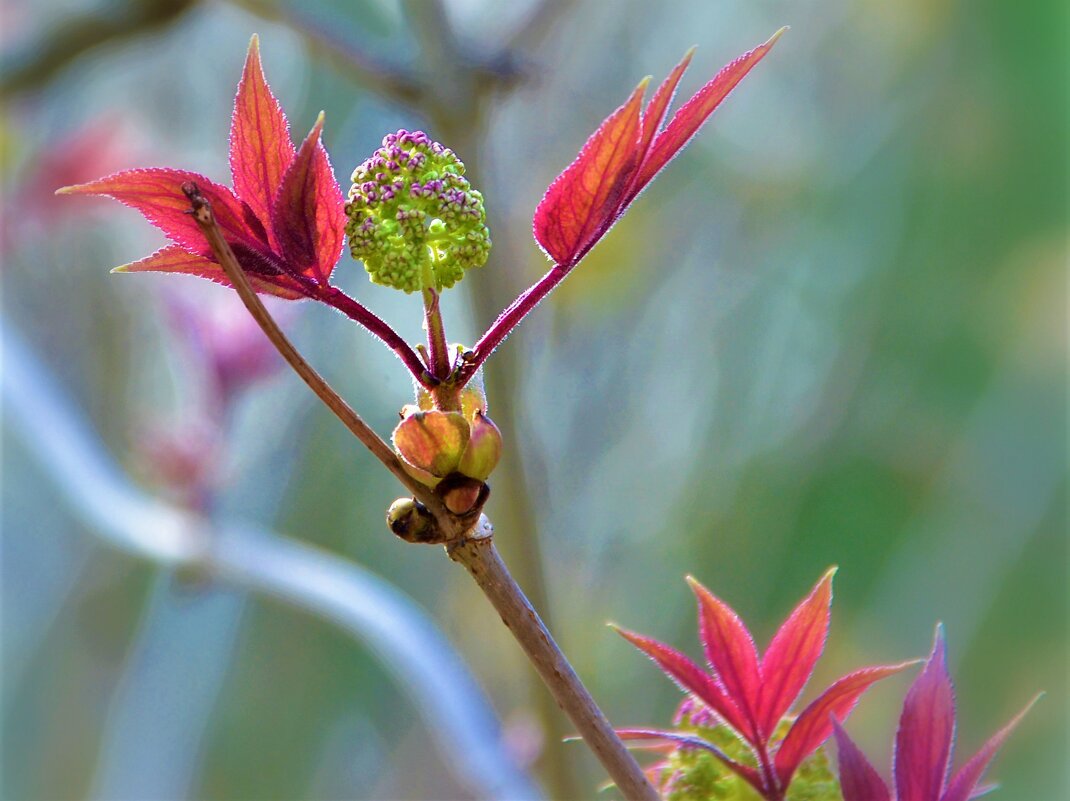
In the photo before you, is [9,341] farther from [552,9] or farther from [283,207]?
[283,207]

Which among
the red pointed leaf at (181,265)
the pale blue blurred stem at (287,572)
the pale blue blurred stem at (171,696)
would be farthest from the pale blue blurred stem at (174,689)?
the red pointed leaf at (181,265)

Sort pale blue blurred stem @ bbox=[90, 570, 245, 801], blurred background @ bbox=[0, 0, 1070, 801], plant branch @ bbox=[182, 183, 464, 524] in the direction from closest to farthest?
plant branch @ bbox=[182, 183, 464, 524] → blurred background @ bbox=[0, 0, 1070, 801] → pale blue blurred stem @ bbox=[90, 570, 245, 801]

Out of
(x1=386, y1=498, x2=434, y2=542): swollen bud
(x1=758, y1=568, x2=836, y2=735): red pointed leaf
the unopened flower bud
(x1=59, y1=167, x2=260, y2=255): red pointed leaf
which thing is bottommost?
(x1=758, y1=568, x2=836, y2=735): red pointed leaf

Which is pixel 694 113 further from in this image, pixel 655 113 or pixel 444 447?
pixel 444 447

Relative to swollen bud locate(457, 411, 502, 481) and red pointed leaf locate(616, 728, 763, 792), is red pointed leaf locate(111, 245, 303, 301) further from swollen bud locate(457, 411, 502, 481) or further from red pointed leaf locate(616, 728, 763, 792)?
red pointed leaf locate(616, 728, 763, 792)

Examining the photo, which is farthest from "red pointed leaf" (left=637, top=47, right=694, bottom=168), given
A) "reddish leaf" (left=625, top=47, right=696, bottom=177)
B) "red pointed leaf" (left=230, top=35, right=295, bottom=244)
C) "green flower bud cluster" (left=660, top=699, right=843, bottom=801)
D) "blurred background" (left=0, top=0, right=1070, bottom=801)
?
"blurred background" (left=0, top=0, right=1070, bottom=801)

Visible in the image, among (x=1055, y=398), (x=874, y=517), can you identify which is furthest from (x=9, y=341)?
(x=874, y=517)
